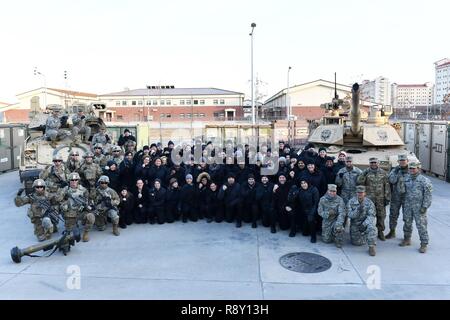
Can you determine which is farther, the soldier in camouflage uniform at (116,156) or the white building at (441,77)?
the white building at (441,77)

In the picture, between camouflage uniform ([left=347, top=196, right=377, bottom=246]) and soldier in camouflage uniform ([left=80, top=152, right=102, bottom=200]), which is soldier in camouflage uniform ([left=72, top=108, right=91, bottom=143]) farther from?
camouflage uniform ([left=347, top=196, right=377, bottom=246])

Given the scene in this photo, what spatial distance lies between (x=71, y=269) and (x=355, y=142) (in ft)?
26.8

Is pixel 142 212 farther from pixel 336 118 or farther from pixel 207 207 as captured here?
pixel 336 118

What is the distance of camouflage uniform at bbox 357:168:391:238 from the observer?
7801 millimetres

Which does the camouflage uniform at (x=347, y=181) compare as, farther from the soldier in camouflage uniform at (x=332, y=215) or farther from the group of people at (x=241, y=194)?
the soldier in camouflage uniform at (x=332, y=215)

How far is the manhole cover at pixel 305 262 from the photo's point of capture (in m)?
6.52

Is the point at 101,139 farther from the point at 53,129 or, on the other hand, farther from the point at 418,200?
the point at 418,200

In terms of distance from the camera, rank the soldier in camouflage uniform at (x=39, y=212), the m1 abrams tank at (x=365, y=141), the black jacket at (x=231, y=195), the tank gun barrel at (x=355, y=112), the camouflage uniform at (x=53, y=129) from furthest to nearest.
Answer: the camouflage uniform at (x=53, y=129) < the m1 abrams tank at (x=365, y=141) < the tank gun barrel at (x=355, y=112) < the black jacket at (x=231, y=195) < the soldier in camouflage uniform at (x=39, y=212)

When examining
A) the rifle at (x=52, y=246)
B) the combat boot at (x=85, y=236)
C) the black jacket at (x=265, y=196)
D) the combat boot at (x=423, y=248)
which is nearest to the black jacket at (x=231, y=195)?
the black jacket at (x=265, y=196)

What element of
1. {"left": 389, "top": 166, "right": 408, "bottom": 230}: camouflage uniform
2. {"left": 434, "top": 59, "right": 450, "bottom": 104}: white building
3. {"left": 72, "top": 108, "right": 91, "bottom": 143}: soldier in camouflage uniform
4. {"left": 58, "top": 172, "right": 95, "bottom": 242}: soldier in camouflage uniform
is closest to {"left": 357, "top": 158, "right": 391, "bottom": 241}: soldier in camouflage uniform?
{"left": 389, "top": 166, "right": 408, "bottom": 230}: camouflage uniform

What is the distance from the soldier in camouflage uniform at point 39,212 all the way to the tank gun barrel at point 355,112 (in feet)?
21.9

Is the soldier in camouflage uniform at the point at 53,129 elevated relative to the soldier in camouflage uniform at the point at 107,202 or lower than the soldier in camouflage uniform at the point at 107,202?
elevated

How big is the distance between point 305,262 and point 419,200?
7.65 feet

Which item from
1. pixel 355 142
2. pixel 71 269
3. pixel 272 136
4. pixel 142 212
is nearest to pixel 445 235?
pixel 355 142
